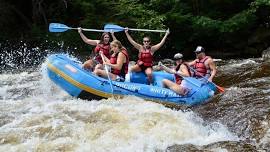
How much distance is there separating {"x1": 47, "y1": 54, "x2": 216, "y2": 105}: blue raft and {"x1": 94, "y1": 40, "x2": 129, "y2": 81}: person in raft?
7.5 inches

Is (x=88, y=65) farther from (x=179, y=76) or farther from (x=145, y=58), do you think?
(x=179, y=76)

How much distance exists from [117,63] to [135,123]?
2.18 meters

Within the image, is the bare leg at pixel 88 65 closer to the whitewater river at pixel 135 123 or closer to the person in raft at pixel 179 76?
the whitewater river at pixel 135 123

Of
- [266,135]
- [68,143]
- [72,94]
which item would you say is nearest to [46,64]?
[72,94]

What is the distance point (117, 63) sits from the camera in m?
8.19

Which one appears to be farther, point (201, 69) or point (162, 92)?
point (201, 69)

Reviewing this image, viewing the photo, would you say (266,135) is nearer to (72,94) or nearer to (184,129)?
(184,129)

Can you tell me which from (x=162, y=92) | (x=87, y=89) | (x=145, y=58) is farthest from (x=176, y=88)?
(x=87, y=89)

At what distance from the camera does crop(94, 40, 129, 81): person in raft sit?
322 inches

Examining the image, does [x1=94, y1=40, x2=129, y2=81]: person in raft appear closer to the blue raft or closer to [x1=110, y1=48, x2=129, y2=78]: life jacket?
[x1=110, y1=48, x2=129, y2=78]: life jacket

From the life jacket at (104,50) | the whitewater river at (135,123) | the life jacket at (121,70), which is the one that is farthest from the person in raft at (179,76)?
the life jacket at (104,50)

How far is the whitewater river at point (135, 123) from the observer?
552 cm

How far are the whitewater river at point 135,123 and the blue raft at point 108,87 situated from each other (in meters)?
0.16

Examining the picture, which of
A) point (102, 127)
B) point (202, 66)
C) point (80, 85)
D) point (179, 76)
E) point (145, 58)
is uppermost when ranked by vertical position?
point (145, 58)
